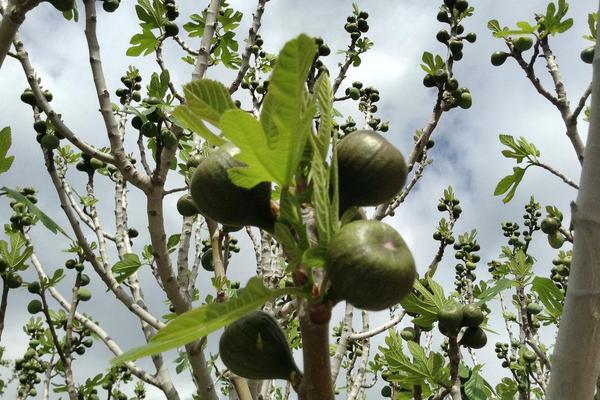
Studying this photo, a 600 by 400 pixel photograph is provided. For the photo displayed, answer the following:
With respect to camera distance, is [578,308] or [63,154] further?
[63,154]

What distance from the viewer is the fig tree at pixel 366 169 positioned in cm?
121

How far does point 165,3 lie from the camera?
13.5ft

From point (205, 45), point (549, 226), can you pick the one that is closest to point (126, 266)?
point (205, 45)

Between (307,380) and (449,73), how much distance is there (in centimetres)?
259

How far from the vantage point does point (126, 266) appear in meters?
3.56

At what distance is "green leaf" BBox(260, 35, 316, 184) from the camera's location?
0.83 meters

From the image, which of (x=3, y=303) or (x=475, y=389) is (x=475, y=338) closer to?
(x=475, y=389)

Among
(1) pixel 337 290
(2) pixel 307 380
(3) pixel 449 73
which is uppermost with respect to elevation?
(3) pixel 449 73

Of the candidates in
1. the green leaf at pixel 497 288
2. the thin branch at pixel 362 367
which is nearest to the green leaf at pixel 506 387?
the thin branch at pixel 362 367

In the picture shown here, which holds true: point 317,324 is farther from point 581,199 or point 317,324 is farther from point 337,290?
point 581,199

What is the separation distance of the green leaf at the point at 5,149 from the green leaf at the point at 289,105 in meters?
2.02

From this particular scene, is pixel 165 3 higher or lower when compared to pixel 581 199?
higher

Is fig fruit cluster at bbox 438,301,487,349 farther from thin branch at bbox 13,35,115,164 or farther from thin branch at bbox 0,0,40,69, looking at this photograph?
thin branch at bbox 0,0,40,69

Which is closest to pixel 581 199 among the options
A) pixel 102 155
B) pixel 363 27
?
pixel 102 155
